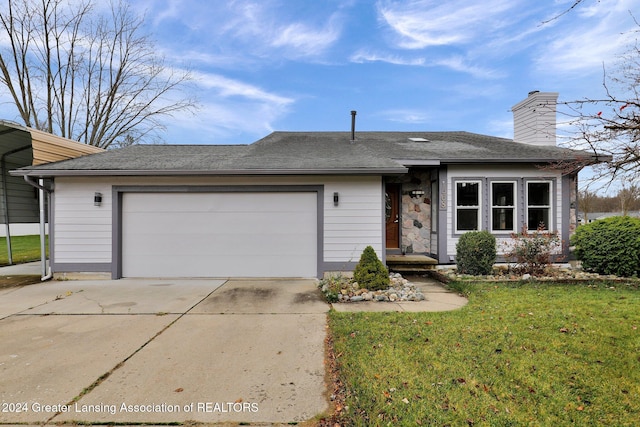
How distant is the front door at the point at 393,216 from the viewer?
8.50 metres

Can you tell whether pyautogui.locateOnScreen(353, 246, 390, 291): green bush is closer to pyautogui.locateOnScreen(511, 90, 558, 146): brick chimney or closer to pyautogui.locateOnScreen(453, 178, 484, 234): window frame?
pyautogui.locateOnScreen(453, 178, 484, 234): window frame

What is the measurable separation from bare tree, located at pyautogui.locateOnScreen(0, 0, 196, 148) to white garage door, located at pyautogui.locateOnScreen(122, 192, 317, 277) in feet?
48.9

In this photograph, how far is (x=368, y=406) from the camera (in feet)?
7.27

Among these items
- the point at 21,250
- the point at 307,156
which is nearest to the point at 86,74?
the point at 21,250

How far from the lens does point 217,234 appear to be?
6859mm

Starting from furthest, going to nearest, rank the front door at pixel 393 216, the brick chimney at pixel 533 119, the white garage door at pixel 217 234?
1. the brick chimney at pixel 533 119
2. the front door at pixel 393 216
3. the white garage door at pixel 217 234

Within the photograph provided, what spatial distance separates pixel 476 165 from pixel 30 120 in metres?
22.8

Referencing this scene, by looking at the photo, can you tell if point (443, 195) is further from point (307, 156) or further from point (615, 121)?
point (615, 121)

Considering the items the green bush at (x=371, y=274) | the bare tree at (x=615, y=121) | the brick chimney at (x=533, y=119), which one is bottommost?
the green bush at (x=371, y=274)

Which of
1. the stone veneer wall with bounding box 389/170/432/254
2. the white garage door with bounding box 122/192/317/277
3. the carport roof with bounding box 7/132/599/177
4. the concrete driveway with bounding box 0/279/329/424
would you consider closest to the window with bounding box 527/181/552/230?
the carport roof with bounding box 7/132/599/177

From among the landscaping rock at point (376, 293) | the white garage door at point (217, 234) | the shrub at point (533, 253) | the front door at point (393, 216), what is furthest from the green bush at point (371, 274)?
the shrub at point (533, 253)

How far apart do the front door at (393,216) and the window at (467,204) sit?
155 cm

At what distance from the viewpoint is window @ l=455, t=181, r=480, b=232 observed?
7.78m

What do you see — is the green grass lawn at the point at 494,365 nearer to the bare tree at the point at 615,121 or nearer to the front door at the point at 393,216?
the bare tree at the point at 615,121
